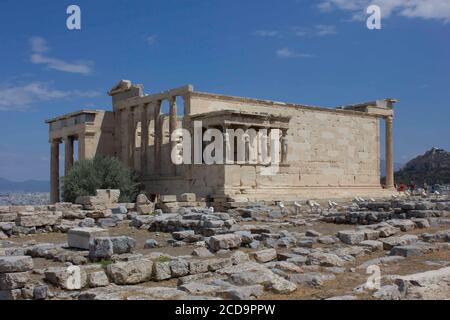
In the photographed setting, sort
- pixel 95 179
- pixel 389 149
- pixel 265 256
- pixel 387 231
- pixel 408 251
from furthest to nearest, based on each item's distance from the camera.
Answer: pixel 389 149 → pixel 95 179 → pixel 387 231 → pixel 408 251 → pixel 265 256

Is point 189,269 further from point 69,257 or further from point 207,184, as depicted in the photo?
point 207,184

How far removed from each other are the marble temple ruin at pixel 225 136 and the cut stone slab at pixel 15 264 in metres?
15.0

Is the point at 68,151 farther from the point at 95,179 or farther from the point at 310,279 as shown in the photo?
the point at 310,279

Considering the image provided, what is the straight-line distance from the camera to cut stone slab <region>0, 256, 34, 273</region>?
24.2 feet

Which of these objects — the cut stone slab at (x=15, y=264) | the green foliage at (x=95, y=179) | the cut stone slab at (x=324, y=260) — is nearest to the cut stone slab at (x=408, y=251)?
the cut stone slab at (x=324, y=260)

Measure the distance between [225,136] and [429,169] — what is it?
4518 cm

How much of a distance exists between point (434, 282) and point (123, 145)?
2467 cm

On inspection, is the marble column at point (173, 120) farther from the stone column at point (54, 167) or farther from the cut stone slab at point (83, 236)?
the cut stone slab at point (83, 236)

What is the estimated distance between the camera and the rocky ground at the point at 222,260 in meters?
6.66

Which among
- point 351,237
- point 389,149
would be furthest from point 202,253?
point 389,149

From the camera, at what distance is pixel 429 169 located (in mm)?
62625

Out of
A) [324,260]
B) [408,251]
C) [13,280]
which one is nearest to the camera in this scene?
[13,280]

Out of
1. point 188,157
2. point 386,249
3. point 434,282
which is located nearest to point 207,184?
point 188,157
